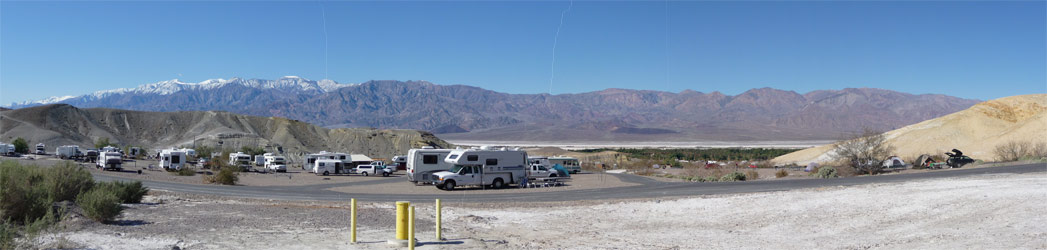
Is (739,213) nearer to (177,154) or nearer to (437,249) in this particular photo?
(437,249)

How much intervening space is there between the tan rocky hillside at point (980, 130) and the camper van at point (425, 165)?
1804 inches

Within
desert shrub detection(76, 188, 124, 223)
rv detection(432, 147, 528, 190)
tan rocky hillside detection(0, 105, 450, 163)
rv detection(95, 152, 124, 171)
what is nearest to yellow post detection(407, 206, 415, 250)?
desert shrub detection(76, 188, 124, 223)

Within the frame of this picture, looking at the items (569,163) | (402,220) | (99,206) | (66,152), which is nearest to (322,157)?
(569,163)

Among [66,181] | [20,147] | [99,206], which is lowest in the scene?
[99,206]

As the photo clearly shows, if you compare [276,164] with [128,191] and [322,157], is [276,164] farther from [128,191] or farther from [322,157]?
[128,191]

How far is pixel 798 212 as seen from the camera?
17.2m

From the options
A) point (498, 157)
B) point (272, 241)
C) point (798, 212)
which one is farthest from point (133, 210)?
point (498, 157)

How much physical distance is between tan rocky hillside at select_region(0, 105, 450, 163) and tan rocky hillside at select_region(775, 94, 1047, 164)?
2610 inches

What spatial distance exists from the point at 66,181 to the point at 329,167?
35.6 metres

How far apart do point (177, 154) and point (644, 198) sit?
135 feet

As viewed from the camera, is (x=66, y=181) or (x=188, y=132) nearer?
(x=66, y=181)

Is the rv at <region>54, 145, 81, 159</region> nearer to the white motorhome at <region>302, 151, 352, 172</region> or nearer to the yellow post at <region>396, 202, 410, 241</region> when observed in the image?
the white motorhome at <region>302, 151, 352, 172</region>

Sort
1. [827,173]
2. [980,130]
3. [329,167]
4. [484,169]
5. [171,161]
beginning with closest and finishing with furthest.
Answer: [484,169] → [827,173] → [171,161] → [329,167] → [980,130]

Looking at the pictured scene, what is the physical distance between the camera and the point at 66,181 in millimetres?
15547
